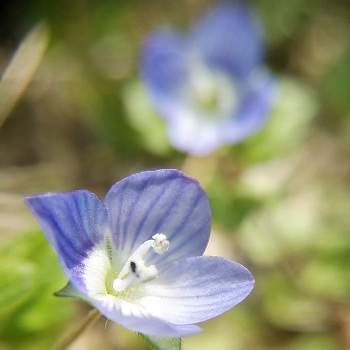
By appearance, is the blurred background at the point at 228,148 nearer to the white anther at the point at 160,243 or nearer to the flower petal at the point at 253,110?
the flower petal at the point at 253,110

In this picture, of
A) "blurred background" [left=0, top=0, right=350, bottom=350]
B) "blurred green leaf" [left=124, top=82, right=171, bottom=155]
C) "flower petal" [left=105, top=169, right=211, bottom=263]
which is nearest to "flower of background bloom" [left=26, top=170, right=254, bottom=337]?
"flower petal" [left=105, top=169, right=211, bottom=263]

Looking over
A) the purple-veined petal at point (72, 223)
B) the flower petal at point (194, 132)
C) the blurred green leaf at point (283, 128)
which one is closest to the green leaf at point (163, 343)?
the purple-veined petal at point (72, 223)

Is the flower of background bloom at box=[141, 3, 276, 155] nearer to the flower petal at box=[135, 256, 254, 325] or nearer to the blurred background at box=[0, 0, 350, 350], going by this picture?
the blurred background at box=[0, 0, 350, 350]

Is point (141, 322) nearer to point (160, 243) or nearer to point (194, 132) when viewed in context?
point (160, 243)

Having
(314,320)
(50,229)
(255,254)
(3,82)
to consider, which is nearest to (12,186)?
(3,82)

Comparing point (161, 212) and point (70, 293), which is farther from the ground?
point (161, 212)

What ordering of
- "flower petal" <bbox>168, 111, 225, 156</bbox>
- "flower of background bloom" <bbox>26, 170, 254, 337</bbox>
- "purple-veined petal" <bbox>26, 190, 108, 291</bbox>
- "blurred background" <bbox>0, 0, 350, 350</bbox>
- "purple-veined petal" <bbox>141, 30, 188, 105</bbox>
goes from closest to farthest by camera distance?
"purple-veined petal" <bbox>26, 190, 108, 291</bbox>
"flower of background bloom" <bbox>26, 170, 254, 337</bbox>
"blurred background" <bbox>0, 0, 350, 350</bbox>
"flower petal" <bbox>168, 111, 225, 156</bbox>
"purple-veined petal" <bbox>141, 30, 188, 105</bbox>

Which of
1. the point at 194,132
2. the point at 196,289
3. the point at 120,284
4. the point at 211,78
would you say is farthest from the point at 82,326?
the point at 211,78
